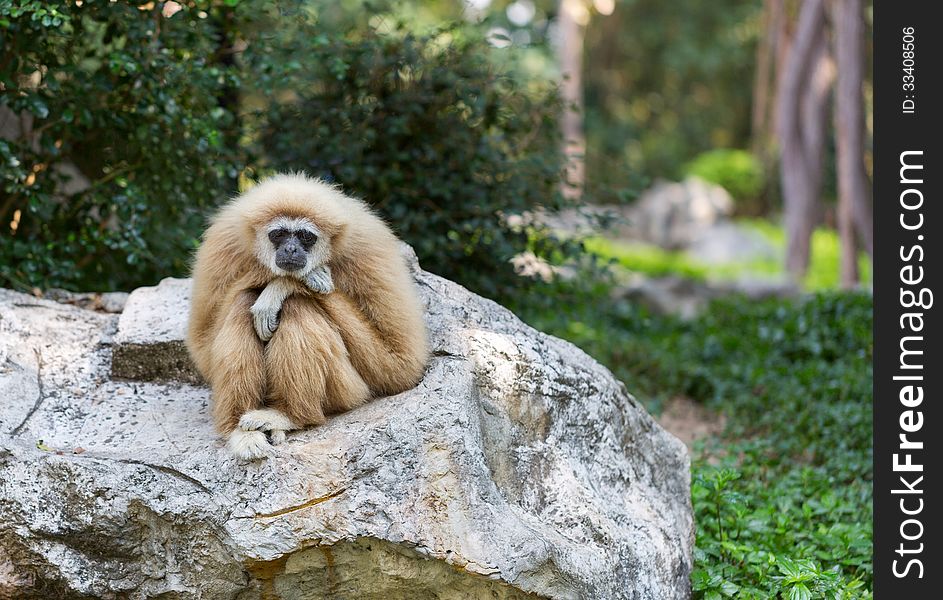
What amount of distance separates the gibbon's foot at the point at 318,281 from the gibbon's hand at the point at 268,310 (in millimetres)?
94

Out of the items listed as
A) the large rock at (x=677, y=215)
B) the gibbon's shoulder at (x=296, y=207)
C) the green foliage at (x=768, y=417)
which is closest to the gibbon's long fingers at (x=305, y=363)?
the gibbon's shoulder at (x=296, y=207)

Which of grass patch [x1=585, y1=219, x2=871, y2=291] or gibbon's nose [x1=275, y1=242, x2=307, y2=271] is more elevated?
gibbon's nose [x1=275, y1=242, x2=307, y2=271]

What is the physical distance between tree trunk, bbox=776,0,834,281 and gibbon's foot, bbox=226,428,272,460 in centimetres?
882

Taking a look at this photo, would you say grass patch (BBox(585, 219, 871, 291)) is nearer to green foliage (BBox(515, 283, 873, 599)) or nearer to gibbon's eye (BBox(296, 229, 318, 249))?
green foliage (BBox(515, 283, 873, 599))

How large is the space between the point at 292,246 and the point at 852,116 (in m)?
7.23

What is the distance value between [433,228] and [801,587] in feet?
11.6

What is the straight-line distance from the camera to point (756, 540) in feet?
15.9

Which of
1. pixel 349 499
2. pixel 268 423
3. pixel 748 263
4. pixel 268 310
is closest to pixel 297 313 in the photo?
pixel 268 310

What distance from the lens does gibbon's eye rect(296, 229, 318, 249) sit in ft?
12.7

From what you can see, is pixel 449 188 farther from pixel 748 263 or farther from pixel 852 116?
pixel 748 263

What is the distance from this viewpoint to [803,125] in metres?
11.6

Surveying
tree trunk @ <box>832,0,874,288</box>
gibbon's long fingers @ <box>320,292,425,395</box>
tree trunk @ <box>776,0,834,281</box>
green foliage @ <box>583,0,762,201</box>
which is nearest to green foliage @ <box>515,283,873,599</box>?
tree trunk @ <box>832,0,874,288</box>
